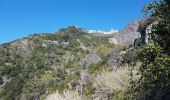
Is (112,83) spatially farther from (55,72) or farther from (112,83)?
(55,72)

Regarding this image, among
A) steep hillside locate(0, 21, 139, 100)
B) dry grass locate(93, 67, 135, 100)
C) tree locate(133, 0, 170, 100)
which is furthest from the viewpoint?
steep hillside locate(0, 21, 139, 100)

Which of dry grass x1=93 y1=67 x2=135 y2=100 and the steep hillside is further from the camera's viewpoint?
the steep hillside

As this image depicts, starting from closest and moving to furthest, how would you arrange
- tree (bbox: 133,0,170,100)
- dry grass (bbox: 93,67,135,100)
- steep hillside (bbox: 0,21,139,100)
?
tree (bbox: 133,0,170,100), dry grass (bbox: 93,67,135,100), steep hillside (bbox: 0,21,139,100)

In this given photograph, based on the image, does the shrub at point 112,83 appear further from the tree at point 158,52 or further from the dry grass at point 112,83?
the tree at point 158,52

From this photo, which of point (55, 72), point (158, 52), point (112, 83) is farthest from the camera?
point (55, 72)

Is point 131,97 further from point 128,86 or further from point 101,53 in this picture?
point 101,53

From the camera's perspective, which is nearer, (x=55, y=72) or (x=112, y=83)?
(x=112, y=83)

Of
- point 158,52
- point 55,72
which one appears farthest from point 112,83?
point 55,72

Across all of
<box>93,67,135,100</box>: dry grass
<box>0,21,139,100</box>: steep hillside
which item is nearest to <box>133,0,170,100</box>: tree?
<box>93,67,135,100</box>: dry grass

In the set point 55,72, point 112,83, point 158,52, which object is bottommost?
point 112,83

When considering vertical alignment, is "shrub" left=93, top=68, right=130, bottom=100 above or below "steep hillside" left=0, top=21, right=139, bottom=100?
below

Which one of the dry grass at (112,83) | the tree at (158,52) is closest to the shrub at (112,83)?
the dry grass at (112,83)

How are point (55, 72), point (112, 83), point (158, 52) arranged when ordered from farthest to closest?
point (55, 72) → point (112, 83) → point (158, 52)

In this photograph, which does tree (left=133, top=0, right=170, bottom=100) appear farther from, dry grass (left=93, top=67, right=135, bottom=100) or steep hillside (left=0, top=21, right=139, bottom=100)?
steep hillside (left=0, top=21, right=139, bottom=100)
